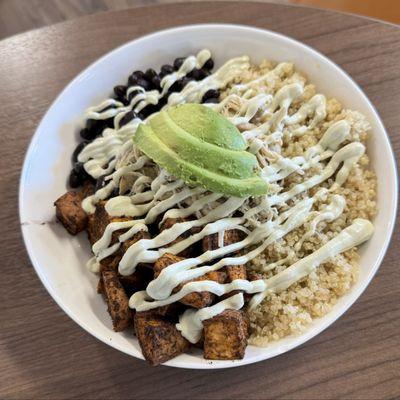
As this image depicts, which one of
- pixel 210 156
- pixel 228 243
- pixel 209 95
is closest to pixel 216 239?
pixel 228 243

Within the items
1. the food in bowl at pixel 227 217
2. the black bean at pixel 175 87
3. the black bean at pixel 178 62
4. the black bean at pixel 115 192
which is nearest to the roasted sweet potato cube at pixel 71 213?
the food in bowl at pixel 227 217

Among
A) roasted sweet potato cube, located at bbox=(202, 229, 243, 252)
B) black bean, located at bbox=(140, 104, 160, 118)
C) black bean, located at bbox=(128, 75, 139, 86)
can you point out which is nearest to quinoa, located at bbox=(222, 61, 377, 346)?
roasted sweet potato cube, located at bbox=(202, 229, 243, 252)

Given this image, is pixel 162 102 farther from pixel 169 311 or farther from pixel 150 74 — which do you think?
pixel 169 311

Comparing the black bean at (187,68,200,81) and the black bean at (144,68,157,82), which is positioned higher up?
the black bean at (144,68,157,82)

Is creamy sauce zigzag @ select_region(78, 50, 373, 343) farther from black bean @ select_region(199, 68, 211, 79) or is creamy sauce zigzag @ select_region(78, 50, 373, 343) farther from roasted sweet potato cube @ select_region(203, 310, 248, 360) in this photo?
black bean @ select_region(199, 68, 211, 79)

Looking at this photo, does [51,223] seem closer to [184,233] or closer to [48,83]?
[184,233]

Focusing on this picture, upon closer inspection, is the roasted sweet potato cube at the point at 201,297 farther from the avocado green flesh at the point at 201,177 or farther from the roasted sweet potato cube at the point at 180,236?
the avocado green flesh at the point at 201,177
